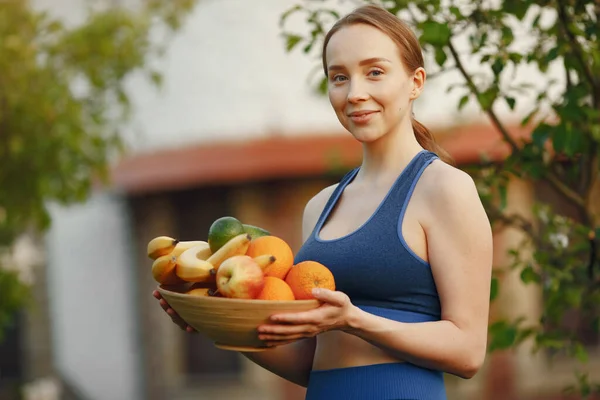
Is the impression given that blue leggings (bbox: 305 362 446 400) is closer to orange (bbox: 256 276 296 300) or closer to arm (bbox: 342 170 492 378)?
arm (bbox: 342 170 492 378)

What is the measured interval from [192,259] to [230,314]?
24 cm

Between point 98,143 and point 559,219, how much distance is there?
351 cm

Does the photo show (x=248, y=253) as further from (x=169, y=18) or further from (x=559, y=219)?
(x=169, y=18)

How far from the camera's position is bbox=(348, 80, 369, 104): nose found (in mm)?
2322

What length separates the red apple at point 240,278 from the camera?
2172mm

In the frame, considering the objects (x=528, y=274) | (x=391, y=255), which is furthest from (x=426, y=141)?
(x=528, y=274)

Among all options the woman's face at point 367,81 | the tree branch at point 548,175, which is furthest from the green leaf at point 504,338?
the woman's face at point 367,81

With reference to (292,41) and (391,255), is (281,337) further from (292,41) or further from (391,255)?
(292,41)

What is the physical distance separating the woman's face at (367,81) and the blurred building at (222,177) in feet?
18.2

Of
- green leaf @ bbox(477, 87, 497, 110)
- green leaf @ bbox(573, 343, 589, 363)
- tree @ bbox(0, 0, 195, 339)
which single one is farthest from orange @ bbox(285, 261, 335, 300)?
tree @ bbox(0, 0, 195, 339)

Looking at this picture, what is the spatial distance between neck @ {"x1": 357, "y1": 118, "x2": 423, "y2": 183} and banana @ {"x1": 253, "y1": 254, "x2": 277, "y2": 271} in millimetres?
351

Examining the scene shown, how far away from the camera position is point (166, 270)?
239 centimetres

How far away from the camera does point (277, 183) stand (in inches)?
376

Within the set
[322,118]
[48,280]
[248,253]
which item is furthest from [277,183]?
[248,253]
